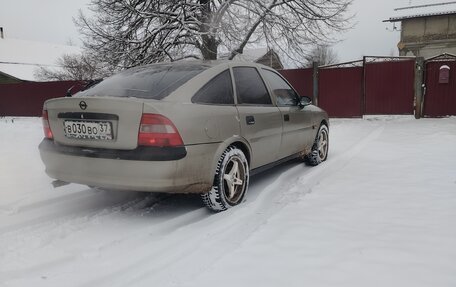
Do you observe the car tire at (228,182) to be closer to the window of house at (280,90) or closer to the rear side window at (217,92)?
the rear side window at (217,92)

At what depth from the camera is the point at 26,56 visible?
39.0 m

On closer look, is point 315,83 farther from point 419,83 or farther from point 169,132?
point 169,132

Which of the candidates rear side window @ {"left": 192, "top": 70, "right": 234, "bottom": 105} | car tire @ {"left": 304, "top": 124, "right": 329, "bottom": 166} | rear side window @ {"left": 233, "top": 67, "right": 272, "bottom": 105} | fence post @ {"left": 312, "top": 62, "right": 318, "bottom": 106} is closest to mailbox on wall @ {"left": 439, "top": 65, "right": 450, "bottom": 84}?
fence post @ {"left": 312, "top": 62, "right": 318, "bottom": 106}

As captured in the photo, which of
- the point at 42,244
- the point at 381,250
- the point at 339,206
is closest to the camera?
the point at 381,250

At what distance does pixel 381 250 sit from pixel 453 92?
1057 cm

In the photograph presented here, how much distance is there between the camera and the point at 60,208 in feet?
12.7

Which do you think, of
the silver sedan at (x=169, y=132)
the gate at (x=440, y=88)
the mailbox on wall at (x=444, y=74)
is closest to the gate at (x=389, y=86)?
the gate at (x=440, y=88)

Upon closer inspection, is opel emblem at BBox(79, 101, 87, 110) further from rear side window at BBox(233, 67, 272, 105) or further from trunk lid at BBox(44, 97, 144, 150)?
rear side window at BBox(233, 67, 272, 105)

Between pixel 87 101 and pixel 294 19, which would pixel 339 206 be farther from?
pixel 294 19

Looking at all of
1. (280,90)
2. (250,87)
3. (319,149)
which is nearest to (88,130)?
→ (250,87)

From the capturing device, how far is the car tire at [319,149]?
5.64 m

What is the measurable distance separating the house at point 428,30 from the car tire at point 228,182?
93.9 ft

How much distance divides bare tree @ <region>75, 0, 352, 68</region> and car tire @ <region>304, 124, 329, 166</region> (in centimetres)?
884

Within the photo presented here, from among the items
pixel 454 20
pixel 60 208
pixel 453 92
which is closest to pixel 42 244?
pixel 60 208
